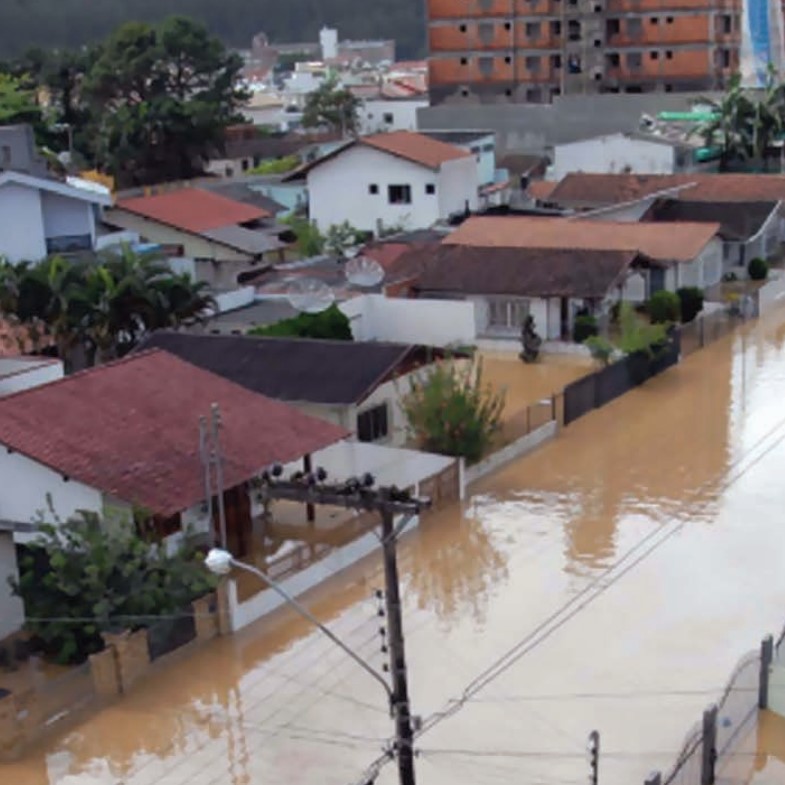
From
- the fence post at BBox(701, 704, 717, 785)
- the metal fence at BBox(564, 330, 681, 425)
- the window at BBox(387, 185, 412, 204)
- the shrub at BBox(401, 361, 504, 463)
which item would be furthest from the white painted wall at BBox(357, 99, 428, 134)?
the fence post at BBox(701, 704, 717, 785)

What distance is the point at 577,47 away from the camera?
88.1 m

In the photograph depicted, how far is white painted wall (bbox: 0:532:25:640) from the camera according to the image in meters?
20.6

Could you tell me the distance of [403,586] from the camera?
23.3 metres

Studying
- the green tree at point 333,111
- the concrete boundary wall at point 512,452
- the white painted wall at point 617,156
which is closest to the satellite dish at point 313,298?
the concrete boundary wall at point 512,452

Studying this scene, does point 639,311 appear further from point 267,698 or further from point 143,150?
point 143,150

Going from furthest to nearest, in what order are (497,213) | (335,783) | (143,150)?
(143,150) < (497,213) < (335,783)

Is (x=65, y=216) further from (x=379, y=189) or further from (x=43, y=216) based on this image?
(x=379, y=189)

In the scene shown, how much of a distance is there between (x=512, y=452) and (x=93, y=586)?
12.5 metres

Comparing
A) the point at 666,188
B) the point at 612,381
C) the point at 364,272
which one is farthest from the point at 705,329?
the point at 666,188

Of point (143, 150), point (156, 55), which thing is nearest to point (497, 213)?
point (143, 150)

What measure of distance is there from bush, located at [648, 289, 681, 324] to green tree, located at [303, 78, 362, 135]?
170ft

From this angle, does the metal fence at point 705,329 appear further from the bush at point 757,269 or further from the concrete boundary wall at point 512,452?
the concrete boundary wall at point 512,452

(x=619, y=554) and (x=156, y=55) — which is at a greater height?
(x=156, y=55)

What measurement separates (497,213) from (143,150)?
1186 inches
